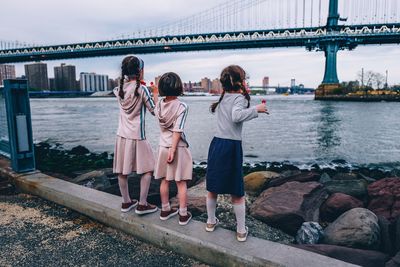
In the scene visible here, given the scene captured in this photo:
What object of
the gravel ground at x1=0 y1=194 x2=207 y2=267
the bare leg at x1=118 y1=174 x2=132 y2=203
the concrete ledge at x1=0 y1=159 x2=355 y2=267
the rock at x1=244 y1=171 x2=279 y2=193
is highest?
the bare leg at x1=118 y1=174 x2=132 y2=203

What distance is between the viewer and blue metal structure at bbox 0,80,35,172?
3959mm

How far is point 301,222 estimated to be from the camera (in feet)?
11.0

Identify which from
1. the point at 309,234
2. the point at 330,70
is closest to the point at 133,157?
the point at 309,234

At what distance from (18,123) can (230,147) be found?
2.92 metres

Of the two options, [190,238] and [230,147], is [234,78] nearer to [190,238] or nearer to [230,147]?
[230,147]

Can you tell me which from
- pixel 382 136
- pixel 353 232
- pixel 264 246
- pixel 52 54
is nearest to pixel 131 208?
pixel 264 246

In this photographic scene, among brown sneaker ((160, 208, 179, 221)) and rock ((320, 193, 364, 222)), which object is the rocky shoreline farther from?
brown sneaker ((160, 208, 179, 221))

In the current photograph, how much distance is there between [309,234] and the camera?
303cm

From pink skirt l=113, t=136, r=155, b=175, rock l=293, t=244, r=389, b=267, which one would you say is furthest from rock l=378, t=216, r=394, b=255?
pink skirt l=113, t=136, r=155, b=175

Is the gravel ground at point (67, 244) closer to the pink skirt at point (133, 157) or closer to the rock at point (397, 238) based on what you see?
the pink skirt at point (133, 157)

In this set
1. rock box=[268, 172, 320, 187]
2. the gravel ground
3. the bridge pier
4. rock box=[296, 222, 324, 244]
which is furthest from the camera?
the bridge pier

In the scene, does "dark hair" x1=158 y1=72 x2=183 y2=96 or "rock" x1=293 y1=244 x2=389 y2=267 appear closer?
"rock" x1=293 y1=244 x2=389 y2=267

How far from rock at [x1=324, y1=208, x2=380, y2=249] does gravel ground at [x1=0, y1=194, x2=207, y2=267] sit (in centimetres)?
137

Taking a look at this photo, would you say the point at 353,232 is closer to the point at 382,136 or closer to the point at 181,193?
the point at 181,193
